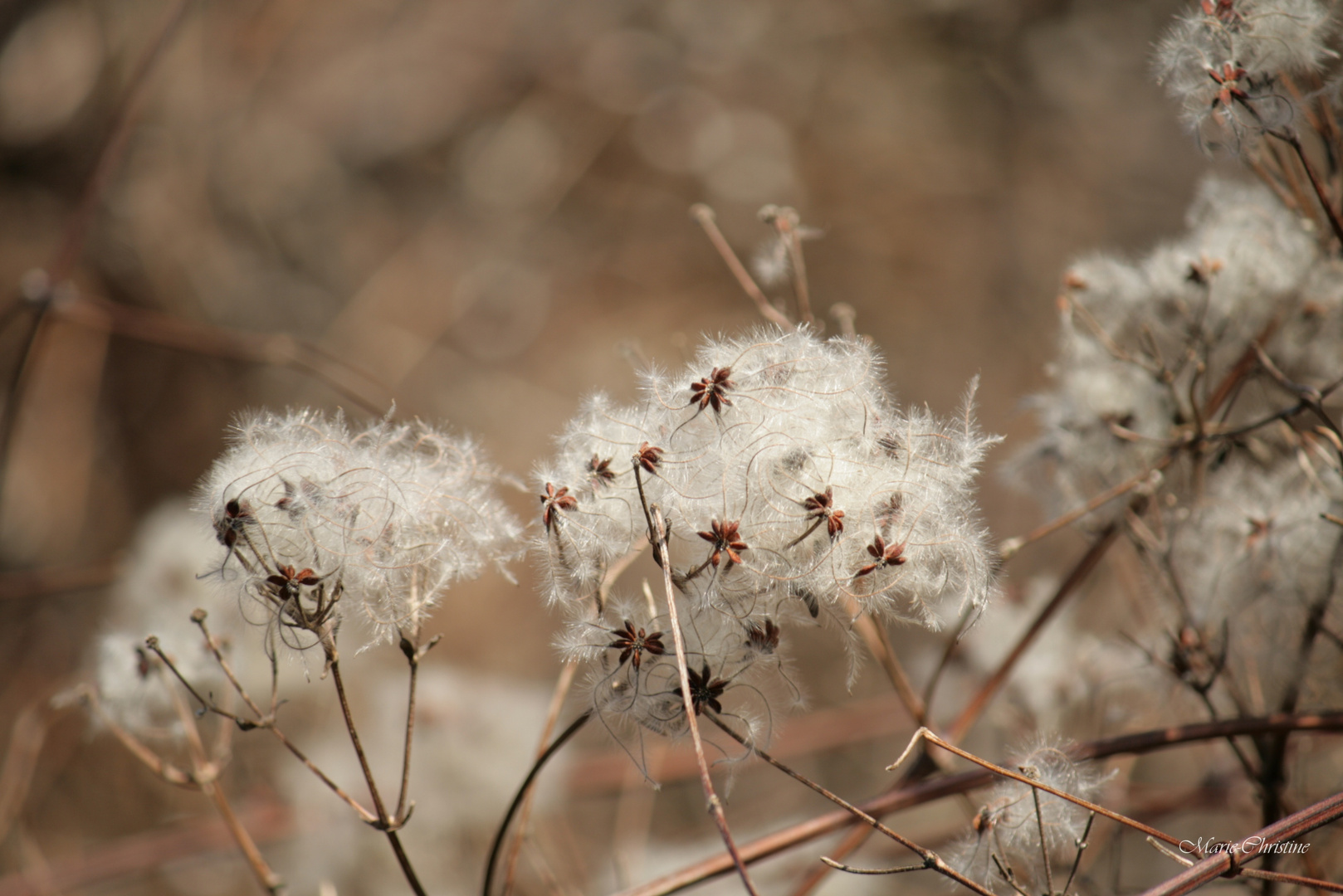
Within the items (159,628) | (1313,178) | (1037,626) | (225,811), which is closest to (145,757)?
(225,811)

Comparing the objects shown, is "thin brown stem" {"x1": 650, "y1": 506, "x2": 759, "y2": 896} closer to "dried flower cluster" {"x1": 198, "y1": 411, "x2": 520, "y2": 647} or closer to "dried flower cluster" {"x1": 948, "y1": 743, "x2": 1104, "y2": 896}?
"dried flower cluster" {"x1": 198, "y1": 411, "x2": 520, "y2": 647}

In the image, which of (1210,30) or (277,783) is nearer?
(1210,30)

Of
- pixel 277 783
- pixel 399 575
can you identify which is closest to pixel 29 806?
pixel 277 783

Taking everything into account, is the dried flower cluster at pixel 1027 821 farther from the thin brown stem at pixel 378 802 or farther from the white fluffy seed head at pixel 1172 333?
the thin brown stem at pixel 378 802

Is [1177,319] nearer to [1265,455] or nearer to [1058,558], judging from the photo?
[1265,455]

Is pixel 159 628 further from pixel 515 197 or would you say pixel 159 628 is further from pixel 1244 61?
pixel 515 197

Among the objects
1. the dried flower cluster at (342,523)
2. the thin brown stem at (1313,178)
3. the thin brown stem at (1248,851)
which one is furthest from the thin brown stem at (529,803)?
the thin brown stem at (1313,178)
